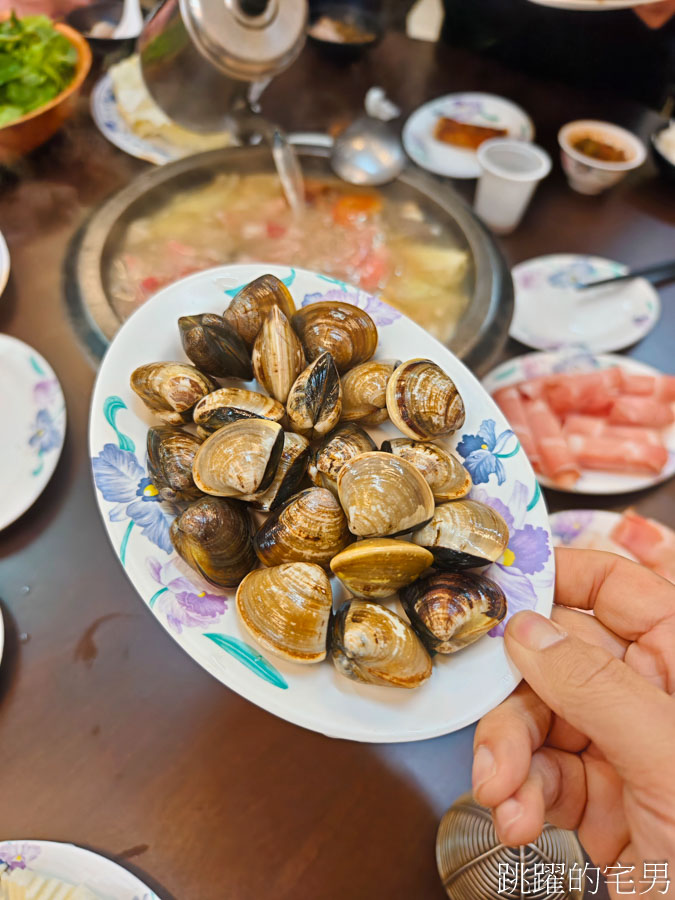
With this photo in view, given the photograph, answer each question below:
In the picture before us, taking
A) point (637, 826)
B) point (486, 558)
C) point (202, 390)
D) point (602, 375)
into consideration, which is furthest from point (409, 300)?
point (637, 826)

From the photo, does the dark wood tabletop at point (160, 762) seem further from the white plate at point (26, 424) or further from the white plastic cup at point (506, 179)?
the white plastic cup at point (506, 179)

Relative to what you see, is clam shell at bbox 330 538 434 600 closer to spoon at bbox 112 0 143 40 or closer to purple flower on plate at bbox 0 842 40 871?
purple flower on plate at bbox 0 842 40 871

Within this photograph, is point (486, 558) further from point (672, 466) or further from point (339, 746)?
point (672, 466)

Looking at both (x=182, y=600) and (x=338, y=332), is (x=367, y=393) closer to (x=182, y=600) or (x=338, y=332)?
(x=338, y=332)

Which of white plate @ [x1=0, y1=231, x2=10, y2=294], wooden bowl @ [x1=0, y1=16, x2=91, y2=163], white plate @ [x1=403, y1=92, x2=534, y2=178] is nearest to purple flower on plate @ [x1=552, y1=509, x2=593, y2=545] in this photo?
white plate @ [x1=403, y1=92, x2=534, y2=178]

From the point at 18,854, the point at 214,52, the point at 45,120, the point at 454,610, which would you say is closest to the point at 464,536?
the point at 454,610

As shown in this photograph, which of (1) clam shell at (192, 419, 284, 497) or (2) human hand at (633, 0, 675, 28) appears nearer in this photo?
(1) clam shell at (192, 419, 284, 497)

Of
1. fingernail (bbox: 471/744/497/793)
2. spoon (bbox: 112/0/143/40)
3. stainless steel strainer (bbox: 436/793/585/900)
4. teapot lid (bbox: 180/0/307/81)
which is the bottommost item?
stainless steel strainer (bbox: 436/793/585/900)

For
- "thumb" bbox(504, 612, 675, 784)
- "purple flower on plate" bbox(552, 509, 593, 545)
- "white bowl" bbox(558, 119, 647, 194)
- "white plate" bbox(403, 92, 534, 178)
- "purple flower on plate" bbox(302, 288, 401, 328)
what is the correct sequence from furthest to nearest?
"white plate" bbox(403, 92, 534, 178)
"white bowl" bbox(558, 119, 647, 194)
"purple flower on plate" bbox(552, 509, 593, 545)
"purple flower on plate" bbox(302, 288, 401, 328)
"thumb" bbox(504, 612, 675, 784)
